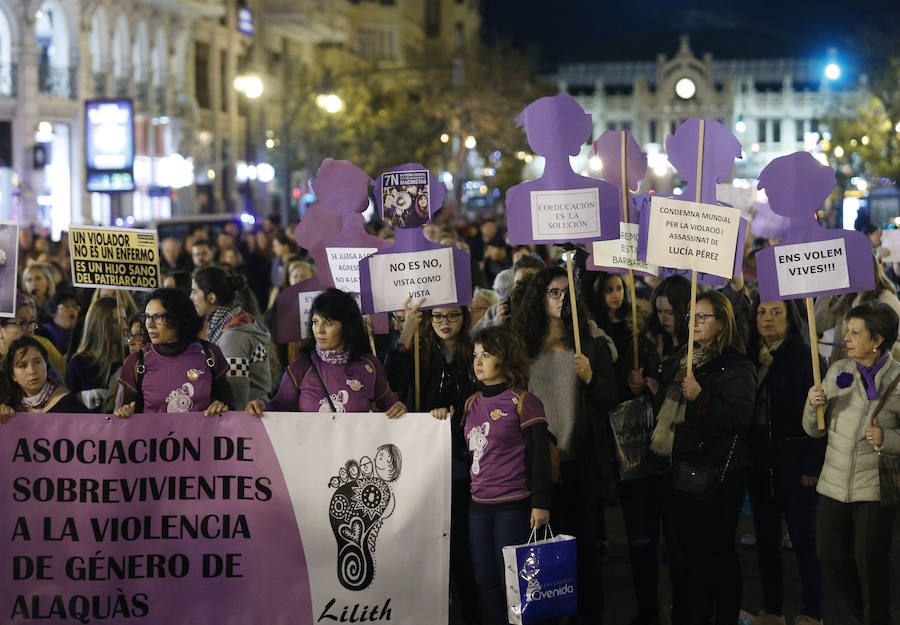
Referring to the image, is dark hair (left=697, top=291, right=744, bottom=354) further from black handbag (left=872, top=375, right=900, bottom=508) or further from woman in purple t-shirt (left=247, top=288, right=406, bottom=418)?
woman in purple t-shirt (left=247, top=288, right=406, bottom=418)

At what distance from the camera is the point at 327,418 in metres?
6.89

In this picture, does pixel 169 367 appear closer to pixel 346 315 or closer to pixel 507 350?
pixel 346 315

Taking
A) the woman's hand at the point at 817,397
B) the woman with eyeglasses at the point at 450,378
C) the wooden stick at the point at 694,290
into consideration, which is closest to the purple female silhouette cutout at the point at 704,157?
the wooden stick at the point at 694,290

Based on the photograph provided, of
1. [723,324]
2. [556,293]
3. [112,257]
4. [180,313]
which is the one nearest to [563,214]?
[556,293]

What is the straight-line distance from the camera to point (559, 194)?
7750mm

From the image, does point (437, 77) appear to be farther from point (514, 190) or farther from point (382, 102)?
point (514, 190)

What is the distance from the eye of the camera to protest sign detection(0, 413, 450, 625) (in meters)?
6.84

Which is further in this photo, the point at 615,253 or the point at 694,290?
the point at 615,253

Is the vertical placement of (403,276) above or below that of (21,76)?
below

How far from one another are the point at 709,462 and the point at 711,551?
49cm

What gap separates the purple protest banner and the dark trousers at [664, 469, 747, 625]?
5.55 feet

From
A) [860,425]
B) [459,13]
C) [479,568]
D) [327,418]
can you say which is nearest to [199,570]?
[327,418]

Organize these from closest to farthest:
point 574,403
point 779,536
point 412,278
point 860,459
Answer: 1. point 860,459
2. point 574,403
3. point 779,536
4. point 412,278

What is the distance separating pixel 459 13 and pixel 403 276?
94.6 m
